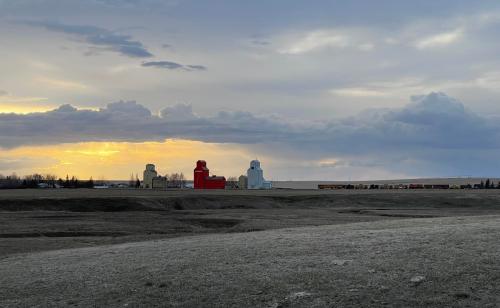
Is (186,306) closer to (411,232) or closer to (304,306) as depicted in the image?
(304,306)

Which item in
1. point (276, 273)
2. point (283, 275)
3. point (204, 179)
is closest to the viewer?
point (283, 275)

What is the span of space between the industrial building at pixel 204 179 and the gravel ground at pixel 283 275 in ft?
377

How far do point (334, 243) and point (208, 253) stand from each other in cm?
419

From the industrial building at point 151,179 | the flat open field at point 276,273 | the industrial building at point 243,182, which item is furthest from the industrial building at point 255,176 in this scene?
the flat open field at point 276,273

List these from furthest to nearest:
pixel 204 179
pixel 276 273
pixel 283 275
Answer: pixel 204 179
pixel 276 273
pixel 283 275

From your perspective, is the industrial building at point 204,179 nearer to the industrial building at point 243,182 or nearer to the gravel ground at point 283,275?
the industrial building at point 243,182

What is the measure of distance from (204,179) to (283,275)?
122 metres

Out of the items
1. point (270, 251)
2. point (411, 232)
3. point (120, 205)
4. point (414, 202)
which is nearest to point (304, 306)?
point (270, 251)

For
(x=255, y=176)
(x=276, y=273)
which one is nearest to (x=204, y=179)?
(x=255, y=176)

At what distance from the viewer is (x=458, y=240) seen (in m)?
19.1

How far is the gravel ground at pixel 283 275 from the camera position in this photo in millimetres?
14141

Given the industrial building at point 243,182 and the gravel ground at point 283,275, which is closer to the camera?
the gravel ground at point 283,275

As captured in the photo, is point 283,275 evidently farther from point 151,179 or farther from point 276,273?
point 151,179

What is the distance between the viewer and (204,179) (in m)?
138
